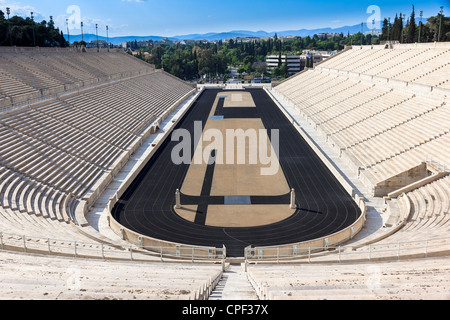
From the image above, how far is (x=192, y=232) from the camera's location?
15336 millimetres

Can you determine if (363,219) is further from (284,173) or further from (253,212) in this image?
(284,173)

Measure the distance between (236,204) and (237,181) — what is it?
321 cm

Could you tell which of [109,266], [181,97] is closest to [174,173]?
[109,266]

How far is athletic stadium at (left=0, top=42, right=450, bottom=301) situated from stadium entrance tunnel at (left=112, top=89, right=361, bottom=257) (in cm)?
9

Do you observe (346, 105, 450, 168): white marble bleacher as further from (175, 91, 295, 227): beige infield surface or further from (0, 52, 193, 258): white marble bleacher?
(0, 52, 193, 258): white marble bleacher

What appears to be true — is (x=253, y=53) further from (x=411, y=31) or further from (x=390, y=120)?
Answer: (x=390, y=120)

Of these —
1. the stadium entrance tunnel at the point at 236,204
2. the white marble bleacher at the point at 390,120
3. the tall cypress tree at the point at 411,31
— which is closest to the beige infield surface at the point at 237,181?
the stadium entrance tunnel at the point at 236,204

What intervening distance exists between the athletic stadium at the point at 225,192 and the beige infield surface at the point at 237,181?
108mm

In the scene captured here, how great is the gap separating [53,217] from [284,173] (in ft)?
40.7

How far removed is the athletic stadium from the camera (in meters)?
9.13

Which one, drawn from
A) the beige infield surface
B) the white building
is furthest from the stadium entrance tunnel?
the white building

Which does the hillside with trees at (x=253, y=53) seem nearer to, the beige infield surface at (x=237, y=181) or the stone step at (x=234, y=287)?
the beige infield surface at (x=237, y=181)

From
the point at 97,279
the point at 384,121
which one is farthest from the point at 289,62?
the point at 97,279

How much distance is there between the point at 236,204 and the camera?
18.0 meters
